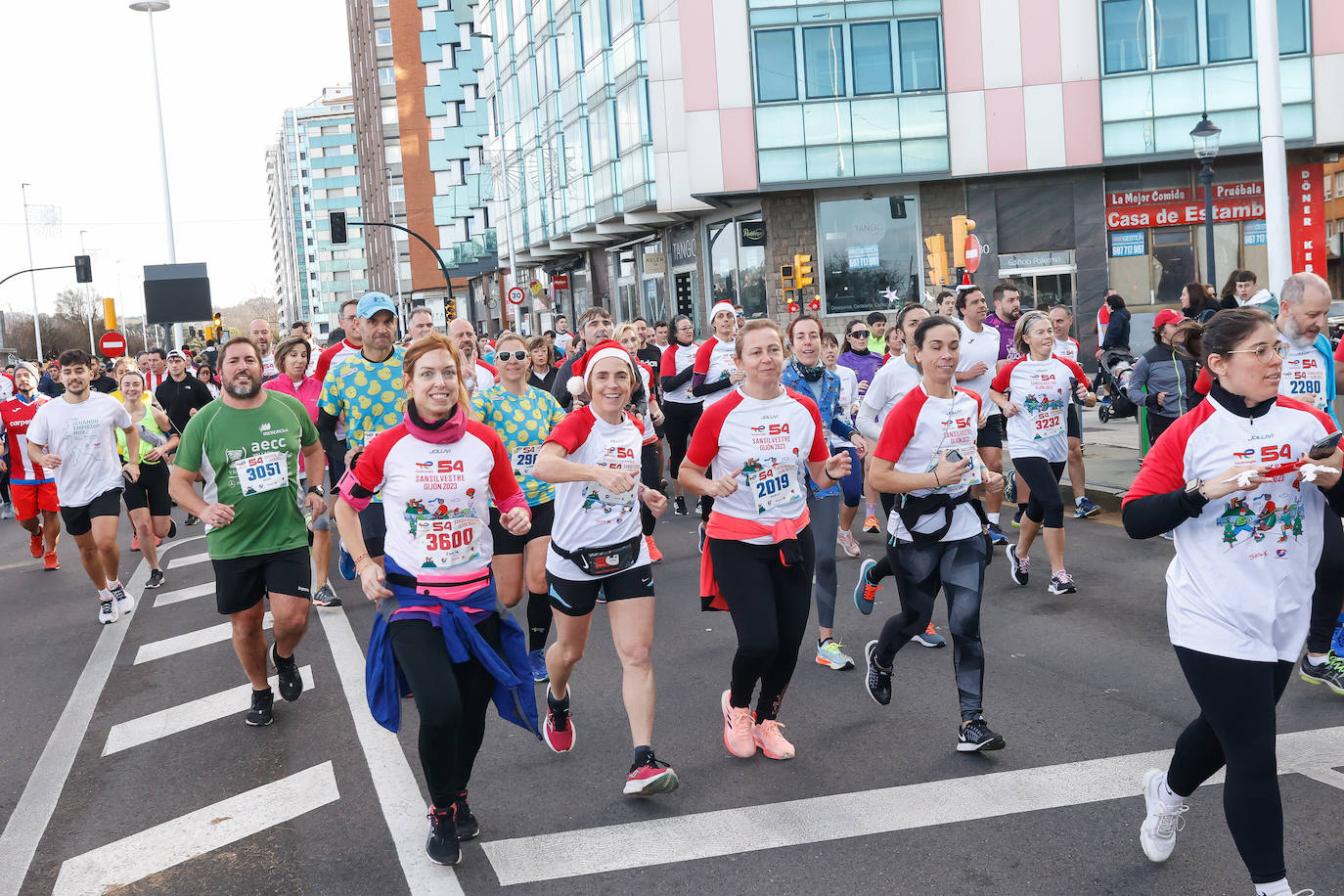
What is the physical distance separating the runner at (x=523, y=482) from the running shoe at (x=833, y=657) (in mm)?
1566

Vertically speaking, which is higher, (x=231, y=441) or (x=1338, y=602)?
(x=231, y=441)

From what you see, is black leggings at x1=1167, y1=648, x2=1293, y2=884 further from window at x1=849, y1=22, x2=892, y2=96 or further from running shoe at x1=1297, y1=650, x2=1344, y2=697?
window at x1=849, y1=22, x2=892, y2=96

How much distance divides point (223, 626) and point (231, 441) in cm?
337

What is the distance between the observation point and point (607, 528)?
550cm

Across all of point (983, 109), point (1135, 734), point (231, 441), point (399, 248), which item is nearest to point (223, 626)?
point (231, 441)

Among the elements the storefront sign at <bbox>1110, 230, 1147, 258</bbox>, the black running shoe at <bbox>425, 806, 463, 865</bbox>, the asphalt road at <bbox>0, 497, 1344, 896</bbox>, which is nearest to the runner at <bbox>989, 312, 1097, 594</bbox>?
the asphalt road at <bbox>0, 497, 1344, 896</bbox>

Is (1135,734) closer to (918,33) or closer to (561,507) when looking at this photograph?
(561,507)

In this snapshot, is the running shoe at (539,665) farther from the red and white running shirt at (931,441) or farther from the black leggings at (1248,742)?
the black leggings at (1248,742)

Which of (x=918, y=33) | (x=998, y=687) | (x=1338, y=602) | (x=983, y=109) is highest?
(x=918, y=33)

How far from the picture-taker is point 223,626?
31.2 ft

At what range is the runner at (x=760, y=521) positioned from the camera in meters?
5.53

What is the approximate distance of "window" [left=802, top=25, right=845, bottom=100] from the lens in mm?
31656

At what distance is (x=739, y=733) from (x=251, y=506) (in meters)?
2.75

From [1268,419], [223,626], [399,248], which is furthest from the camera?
[399,248]
